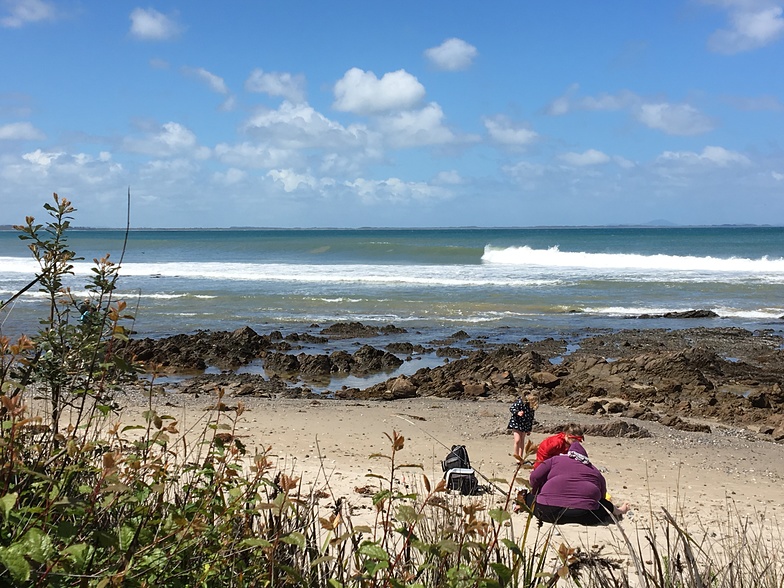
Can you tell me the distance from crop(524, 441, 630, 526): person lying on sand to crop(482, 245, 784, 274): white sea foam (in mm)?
36202

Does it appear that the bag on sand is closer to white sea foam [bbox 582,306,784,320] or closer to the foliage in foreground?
the foliage in foreground

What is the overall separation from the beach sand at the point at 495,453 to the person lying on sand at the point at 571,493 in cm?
10

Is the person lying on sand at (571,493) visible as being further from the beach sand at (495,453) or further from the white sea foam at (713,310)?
the white sea foam at (713,310)

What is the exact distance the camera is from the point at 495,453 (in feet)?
27.4

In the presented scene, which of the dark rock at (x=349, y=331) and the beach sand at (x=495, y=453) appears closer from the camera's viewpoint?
the beach sand at (x=495, y=453)

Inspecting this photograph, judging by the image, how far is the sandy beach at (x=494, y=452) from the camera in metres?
5.99

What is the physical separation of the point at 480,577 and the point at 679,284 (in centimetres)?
3214

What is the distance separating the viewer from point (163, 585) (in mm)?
2229

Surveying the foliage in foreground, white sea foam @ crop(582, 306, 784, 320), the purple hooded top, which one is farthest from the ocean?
the foliage in foreground

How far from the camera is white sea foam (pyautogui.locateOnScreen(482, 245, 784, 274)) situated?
4153 centimetres

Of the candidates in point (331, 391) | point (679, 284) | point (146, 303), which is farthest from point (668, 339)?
point (146, 303)

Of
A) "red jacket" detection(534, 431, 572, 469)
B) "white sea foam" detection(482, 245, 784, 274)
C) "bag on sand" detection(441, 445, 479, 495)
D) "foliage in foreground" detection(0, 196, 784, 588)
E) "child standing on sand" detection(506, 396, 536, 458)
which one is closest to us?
"foliage in foreground" detection(0, 196, 784, 588)

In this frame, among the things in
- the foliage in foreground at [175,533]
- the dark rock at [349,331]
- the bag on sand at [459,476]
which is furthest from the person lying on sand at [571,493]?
the dark rock at [349,331]

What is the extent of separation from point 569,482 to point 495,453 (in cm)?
253
